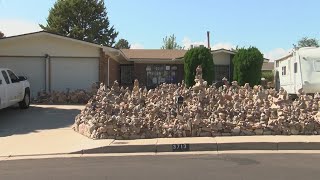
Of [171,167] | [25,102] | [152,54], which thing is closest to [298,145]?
[171,167]

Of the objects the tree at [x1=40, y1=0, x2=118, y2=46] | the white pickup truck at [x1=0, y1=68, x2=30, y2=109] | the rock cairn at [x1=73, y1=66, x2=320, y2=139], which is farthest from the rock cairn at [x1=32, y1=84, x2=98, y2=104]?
the tree at [x1=40, y1=0, x2=118, y2=46]

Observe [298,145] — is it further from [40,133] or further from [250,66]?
[250,66]

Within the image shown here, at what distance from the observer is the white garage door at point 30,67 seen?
2510cm

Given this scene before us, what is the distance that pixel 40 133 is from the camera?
14.4m

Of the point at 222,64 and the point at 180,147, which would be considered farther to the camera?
the point at 222,64

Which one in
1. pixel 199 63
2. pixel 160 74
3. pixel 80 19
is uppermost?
pixel 80 19

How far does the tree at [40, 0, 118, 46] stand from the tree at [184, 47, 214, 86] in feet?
102

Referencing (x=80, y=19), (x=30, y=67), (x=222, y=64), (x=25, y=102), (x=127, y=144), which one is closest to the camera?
(x=127, y=144)

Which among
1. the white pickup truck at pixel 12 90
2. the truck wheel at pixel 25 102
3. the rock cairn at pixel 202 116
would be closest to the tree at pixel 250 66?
the truck wheel at pixel 25 102

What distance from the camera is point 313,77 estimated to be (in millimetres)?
20422

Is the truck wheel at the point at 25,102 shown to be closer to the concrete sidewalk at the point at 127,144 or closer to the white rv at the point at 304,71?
the concrete sidewalk at the point at 127,144

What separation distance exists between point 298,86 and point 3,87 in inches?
445

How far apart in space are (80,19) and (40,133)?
1936 inches

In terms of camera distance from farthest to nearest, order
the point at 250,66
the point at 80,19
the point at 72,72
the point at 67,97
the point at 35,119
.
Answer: the point at 80,19, the point at 250,66, the point at 72,72, the point at 67,97, the point at 35,119
